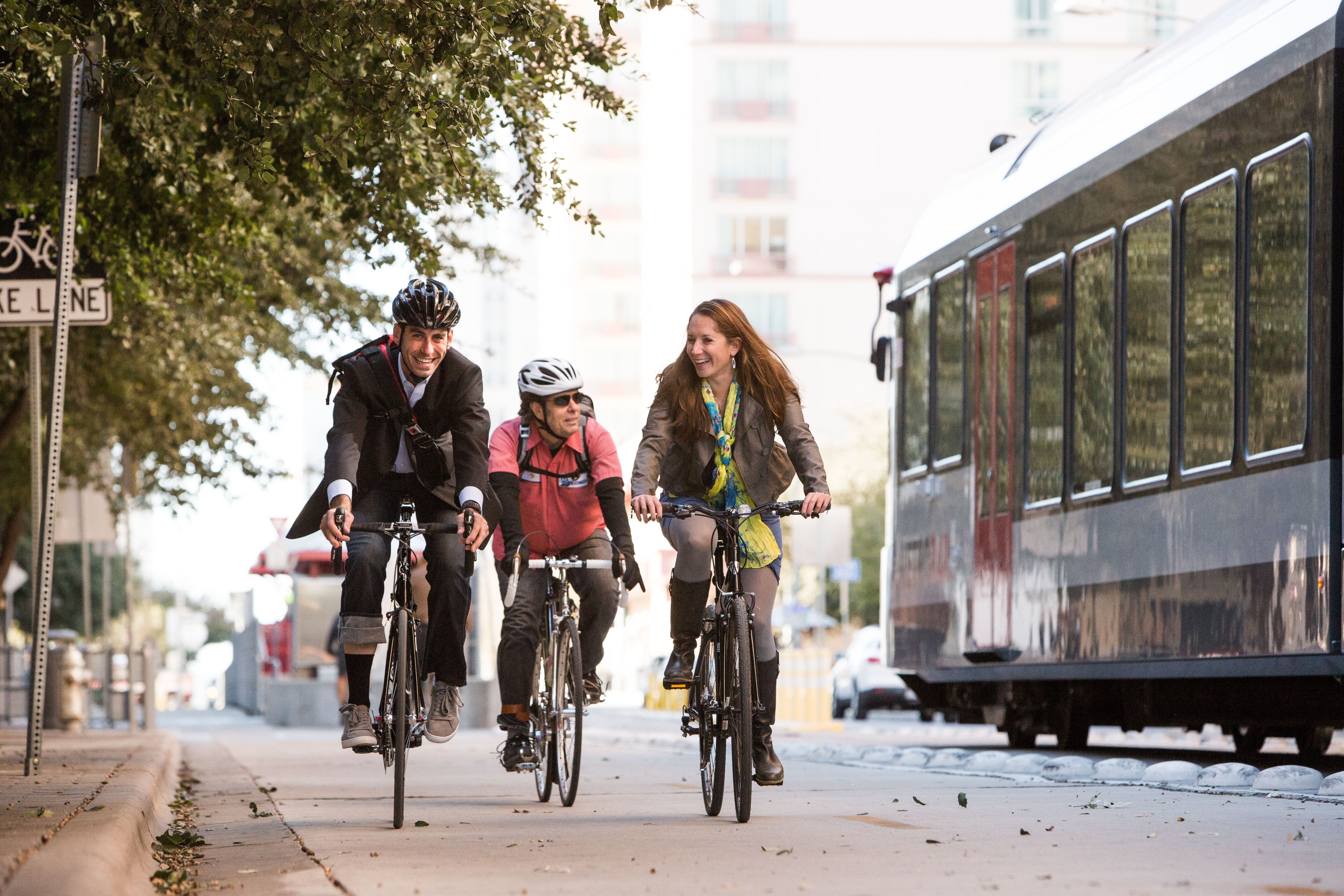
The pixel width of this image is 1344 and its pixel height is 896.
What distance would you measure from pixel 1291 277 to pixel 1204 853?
155 inches

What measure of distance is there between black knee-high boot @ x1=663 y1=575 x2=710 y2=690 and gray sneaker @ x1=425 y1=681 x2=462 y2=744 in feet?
2.64

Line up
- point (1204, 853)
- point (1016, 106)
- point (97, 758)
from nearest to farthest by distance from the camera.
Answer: point (1204, 853)
point (97, 758)
point (1016, 106)

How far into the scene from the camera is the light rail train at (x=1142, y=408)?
939 centimetres

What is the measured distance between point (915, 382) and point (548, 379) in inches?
276

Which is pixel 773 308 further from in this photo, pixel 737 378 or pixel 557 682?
pixel 737 378

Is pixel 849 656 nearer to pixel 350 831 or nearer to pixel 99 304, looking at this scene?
pixel 99 304

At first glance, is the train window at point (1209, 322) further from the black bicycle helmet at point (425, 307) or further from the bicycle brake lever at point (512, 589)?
the black bicycle helmet at point (425, 307)

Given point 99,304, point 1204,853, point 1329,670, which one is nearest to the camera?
point 1204,853

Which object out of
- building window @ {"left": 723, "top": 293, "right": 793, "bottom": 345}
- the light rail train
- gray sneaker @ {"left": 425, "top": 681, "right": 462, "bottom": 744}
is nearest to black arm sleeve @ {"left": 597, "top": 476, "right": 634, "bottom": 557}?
gray sneaker @ {"left": 425, "top": 681, "right": 462, "bottom": 744}

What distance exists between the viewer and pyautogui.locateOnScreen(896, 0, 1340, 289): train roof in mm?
9844

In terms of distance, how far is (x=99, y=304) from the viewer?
11312 millimetres

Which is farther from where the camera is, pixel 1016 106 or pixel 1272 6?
pixel 1016 106

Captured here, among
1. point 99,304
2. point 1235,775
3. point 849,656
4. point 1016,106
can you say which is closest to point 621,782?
point 1235,775

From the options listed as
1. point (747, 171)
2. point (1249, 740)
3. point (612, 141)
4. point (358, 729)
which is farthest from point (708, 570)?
point (612, 141)
